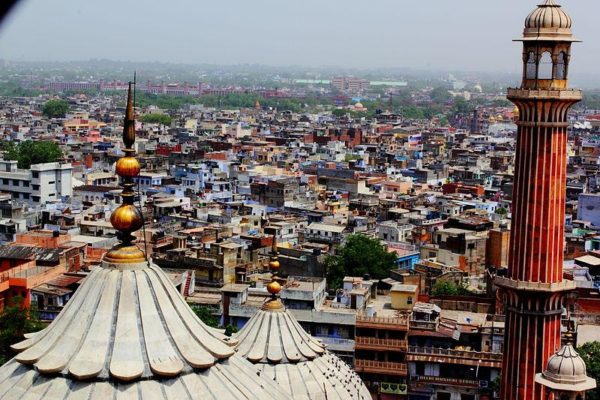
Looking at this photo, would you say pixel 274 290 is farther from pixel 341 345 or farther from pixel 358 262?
pixel 358 262

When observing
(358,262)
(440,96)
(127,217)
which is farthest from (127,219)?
(440,96)

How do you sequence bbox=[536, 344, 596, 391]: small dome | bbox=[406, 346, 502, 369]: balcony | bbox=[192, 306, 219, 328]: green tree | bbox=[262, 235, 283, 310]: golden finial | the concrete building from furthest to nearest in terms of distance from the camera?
1. the concrete building
2. bbox=[192, 306, 219, 328]: green tree
3. bbox=[406, 346, 502, 369]: balcony
4. bbox=[262, 235, 283, 310]: golden finial
5. bbox=[536, 344, 596, 391]: small dome

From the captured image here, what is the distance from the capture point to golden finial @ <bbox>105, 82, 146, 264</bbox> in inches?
246

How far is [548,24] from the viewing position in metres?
12.8

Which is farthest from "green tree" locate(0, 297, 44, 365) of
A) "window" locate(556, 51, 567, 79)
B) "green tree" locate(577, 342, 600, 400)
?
"window" locate(556, 51, 567, 79)

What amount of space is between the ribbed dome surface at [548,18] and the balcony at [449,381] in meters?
8.93

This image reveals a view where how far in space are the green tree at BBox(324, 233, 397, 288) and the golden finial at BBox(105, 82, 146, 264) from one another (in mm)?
20746

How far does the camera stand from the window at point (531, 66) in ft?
42.1

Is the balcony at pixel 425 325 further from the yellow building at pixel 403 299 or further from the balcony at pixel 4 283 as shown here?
the balcony at pixel 4 283

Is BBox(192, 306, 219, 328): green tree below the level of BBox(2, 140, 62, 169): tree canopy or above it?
below

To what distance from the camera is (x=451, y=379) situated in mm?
19578

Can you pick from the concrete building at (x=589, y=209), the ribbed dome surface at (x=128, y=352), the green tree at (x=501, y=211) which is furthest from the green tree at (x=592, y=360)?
the green tree at (x=501, y=211)

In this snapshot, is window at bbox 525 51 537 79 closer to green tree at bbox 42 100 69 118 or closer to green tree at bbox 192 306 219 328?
green tree at bbox 192 306 219 328

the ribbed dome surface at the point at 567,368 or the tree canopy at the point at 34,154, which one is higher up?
the ribbed dome surface at the point at 567,368
